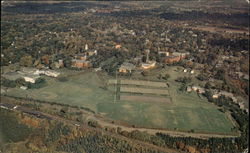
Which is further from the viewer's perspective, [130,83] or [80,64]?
[80,64]

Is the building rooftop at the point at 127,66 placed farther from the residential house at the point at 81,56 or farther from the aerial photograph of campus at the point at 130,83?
the residential house at the point at 81,56

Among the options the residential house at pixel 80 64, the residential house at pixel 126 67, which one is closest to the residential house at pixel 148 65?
the residential house at pixel 126 67

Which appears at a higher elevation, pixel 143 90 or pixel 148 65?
pixel 148 65

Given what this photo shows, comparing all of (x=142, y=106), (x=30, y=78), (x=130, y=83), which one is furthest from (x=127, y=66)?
(x=30, y=78)

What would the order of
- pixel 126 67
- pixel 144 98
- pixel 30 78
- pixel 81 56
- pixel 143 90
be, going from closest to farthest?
pixel 144 98 < pixel 143 90 < pixel 30 78 < pixel 126 67 < pixel 81 56

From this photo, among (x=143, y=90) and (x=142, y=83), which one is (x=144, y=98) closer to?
(x=143, y=90)

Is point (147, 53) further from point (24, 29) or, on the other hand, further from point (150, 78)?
point (24, 29)

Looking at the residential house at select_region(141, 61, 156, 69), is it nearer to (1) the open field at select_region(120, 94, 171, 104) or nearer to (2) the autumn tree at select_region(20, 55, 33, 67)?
(1) the open field at select_region(120, 94, 171, 104)
